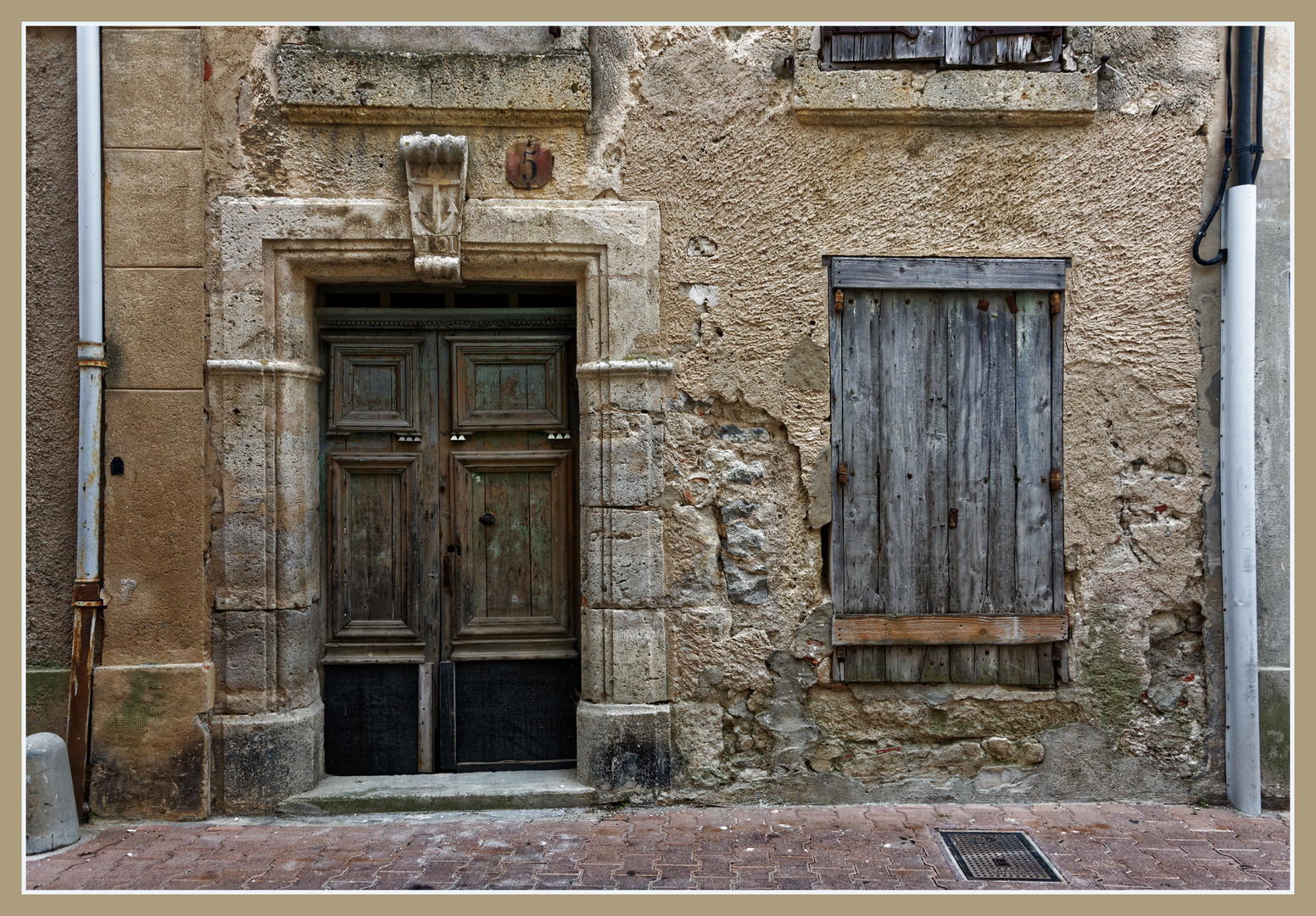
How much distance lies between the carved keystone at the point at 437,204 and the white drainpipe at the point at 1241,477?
344cm

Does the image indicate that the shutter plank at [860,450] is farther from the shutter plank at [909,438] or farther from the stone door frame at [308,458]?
the stone door frame at [308,458]

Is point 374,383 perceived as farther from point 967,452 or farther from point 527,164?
point 967,452

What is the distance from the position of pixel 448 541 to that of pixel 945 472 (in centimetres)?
234

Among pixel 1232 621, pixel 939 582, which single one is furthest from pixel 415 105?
pixel 1232 621

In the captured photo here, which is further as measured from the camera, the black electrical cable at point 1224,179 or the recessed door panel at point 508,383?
the recessed door panel at point 508,383

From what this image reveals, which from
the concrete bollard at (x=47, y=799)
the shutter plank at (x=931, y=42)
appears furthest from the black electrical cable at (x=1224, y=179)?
the concrete bollard at (x=47, y=799)

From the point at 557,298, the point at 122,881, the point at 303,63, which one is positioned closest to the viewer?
the point at 122,881

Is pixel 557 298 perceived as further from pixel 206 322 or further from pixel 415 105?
pixel 206 322

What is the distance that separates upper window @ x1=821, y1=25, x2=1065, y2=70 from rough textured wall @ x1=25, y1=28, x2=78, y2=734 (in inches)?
133

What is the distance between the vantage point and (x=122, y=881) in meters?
3.20

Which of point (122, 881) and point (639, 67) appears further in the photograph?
point (639, 67)

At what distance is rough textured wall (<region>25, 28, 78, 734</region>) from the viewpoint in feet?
12.3

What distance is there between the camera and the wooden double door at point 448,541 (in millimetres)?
4086

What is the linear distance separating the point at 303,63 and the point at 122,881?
337 cm
